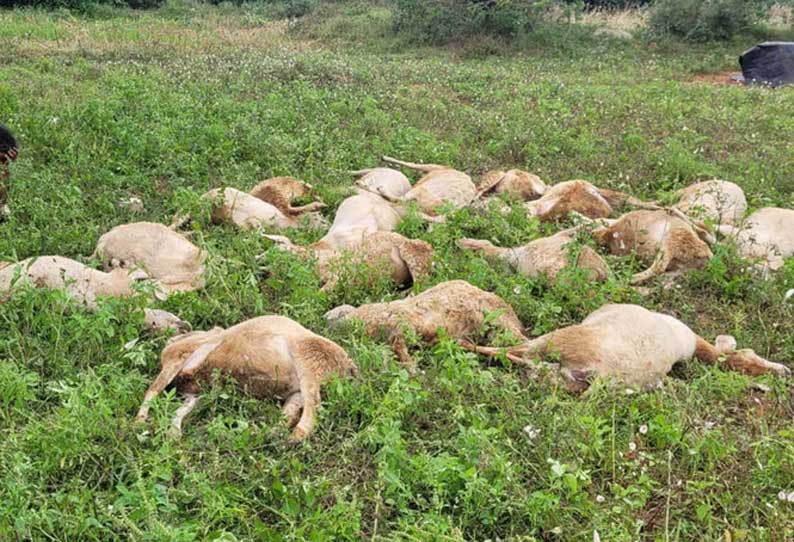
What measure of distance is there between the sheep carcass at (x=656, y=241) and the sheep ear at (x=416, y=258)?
4.97ft

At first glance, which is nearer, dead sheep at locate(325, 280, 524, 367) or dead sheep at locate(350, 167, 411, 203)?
dead sheep at locate(325, 280, 524, 367)

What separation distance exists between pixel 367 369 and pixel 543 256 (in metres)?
2.12

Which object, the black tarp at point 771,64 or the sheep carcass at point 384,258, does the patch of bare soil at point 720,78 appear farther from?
the sheep carcass at point 384,258

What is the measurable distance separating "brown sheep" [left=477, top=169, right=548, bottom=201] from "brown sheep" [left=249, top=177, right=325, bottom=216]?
169cm

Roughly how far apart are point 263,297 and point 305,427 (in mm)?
1666

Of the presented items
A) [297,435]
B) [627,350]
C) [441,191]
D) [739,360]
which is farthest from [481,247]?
[297,435]

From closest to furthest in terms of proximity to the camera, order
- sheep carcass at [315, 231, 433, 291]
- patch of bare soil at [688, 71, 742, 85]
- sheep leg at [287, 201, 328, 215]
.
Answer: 1. sheep carcass at [315, 231, 433, 291]
2. sheep leg at [287, 201, 328, 215]
3. patch of bare soil at [688, 71, 742, 85]

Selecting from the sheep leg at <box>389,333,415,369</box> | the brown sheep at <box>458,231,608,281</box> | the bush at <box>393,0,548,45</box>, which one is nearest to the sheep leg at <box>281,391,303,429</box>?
the sheep leg at <box>389,333,415,369</box>

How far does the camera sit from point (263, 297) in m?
5.14

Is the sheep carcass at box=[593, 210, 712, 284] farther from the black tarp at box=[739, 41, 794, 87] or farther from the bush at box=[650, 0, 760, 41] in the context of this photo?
the bush at box=[650, 0, 760, 41]

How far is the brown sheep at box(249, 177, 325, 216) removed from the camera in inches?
267

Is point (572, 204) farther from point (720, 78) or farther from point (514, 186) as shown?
point (720, 78)

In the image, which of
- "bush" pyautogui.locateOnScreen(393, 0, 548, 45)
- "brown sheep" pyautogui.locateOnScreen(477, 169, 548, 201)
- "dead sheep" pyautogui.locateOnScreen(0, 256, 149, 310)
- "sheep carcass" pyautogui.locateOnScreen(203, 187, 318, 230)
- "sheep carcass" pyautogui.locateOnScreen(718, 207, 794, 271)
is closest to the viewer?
"dead sheep" pyautogui.locateOnScreen(0, 256, 149, 310)

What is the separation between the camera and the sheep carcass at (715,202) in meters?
6.46
